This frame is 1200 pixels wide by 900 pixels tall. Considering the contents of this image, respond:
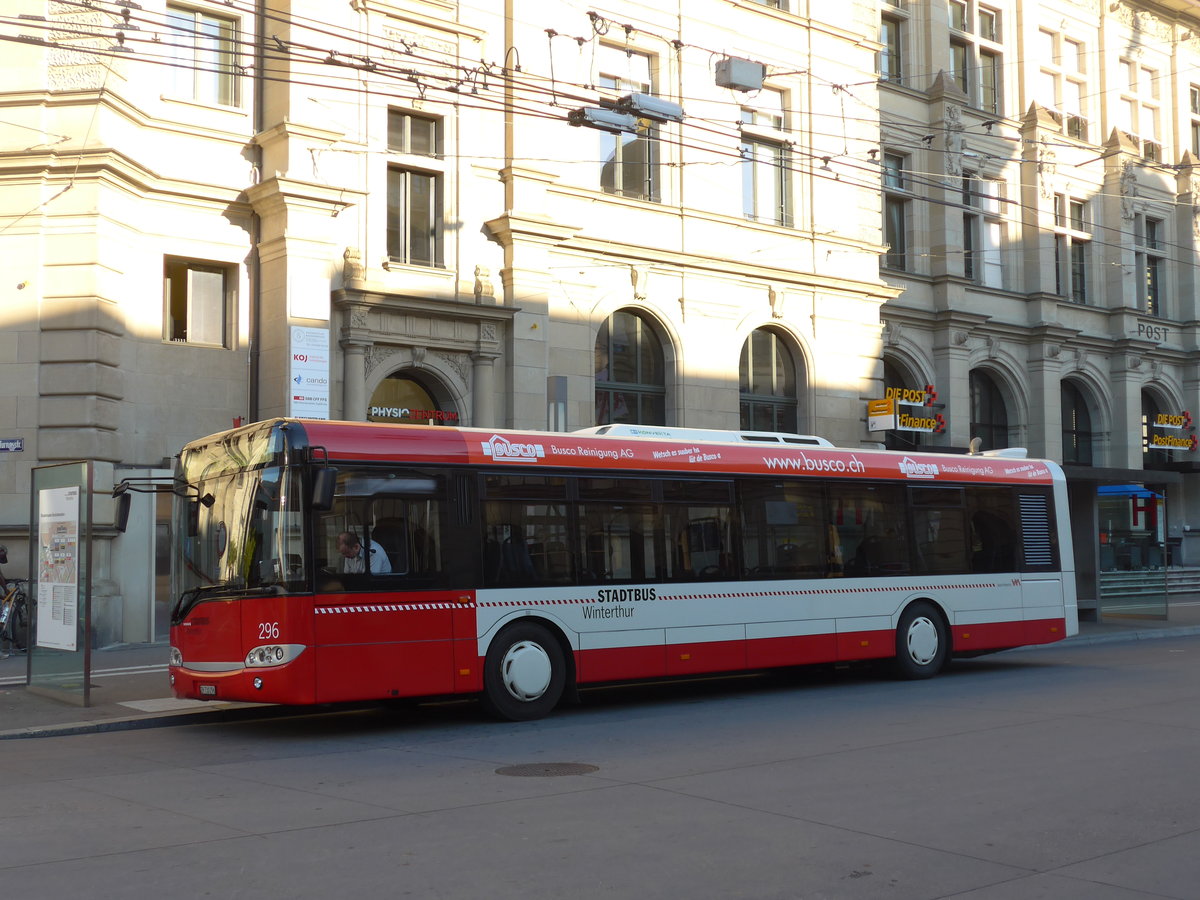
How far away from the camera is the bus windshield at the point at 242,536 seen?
11578 millimetres

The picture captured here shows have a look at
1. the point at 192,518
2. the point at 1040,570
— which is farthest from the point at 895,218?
the point at 192,518

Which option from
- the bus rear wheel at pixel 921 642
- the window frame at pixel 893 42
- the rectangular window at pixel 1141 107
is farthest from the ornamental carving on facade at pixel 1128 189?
the bus rear wheel at pixel 921 642

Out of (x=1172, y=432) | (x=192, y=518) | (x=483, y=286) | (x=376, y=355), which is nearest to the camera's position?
(x=192, y=518)

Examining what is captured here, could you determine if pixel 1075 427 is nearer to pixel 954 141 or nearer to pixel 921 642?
pixel 954 141

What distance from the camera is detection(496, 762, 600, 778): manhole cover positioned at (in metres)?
9.57

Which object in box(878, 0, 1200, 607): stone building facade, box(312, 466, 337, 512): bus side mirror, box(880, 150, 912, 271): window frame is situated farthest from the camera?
box(878, 0, 1200, 607): stone building facade

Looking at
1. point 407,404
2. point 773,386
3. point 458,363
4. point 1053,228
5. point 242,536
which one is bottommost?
point 242,536

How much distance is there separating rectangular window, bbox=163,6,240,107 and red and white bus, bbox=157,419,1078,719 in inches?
422

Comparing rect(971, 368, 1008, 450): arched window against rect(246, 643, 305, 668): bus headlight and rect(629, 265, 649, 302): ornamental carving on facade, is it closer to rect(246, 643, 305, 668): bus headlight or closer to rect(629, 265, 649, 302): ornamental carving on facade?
rect(629, 265, 649, 302): ornamental carving on facade

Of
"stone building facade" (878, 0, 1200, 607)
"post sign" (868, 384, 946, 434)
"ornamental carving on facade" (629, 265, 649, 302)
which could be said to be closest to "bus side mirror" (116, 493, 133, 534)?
"ornamental carving on facade" (629, 265, 649, 302)

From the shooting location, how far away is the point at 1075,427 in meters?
39.9

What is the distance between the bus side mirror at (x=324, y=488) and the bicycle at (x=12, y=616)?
9.76 meters

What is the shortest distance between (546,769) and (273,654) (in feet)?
9.96

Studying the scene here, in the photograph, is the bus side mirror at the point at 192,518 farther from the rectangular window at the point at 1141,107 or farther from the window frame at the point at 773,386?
the rectangular window at the point at 1141,107
